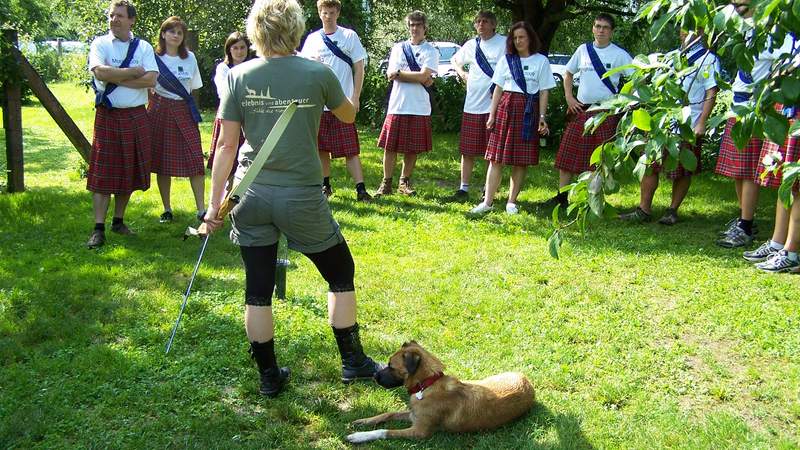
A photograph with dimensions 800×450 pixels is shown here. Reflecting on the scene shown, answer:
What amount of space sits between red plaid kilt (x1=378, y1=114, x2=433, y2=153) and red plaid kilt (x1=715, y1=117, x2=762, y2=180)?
3.22 m

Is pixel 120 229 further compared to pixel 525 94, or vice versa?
pixel 525 94

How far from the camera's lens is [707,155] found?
31.4ft

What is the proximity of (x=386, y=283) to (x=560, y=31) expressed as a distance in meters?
11.2

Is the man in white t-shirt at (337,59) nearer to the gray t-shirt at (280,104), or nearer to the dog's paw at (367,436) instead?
the gray t-shirt at (280,104)

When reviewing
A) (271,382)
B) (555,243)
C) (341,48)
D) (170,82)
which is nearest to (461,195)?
(341,48)

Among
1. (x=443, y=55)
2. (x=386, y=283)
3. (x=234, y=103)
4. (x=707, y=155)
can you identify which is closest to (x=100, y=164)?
(x=386, y=283)

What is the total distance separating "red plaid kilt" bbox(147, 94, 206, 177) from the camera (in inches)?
265

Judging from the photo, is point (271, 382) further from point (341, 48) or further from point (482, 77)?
point (482, 77)

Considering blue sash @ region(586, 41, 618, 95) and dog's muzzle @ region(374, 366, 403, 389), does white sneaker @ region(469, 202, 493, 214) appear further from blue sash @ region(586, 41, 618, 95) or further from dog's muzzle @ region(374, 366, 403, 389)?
→ dog's muzzle @ region(374, 366, 403, 389)

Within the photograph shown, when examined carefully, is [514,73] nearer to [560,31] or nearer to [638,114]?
[638,114]

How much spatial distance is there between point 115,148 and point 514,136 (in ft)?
12.5

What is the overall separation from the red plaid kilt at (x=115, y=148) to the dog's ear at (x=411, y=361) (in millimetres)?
3853

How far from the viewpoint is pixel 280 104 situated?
3.32 metres

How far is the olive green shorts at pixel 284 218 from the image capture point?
3.38 metres
